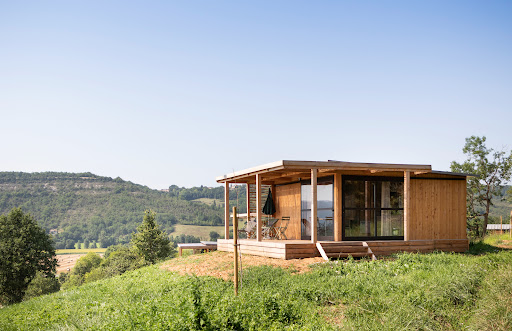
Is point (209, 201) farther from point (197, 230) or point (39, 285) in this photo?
point (39, 285)

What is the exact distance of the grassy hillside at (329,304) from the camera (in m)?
5.32

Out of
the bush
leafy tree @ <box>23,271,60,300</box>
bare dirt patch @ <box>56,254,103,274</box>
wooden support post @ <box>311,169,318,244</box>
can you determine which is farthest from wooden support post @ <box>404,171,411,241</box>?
bare dirt patch @ <box>56,254,103,274</box>

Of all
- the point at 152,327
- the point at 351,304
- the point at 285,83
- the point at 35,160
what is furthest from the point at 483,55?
the point at 35,160

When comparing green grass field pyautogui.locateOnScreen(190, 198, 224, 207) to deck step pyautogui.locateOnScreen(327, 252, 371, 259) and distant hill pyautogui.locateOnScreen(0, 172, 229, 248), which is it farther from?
deck step pyautogui.locateOnScreen(327, 252, 371, 259)

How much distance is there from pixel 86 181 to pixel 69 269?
36.8 metres

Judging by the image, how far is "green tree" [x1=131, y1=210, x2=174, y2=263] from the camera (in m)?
36.2

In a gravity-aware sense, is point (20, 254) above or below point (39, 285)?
above

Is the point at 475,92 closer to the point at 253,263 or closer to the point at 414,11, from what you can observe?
the point at 414,11

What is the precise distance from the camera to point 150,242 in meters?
36.5

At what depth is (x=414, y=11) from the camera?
15648mm

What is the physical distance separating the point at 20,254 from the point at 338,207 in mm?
26812

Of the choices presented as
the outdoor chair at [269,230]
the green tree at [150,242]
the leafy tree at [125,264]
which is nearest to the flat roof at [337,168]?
the outdoor chair at [269,230]

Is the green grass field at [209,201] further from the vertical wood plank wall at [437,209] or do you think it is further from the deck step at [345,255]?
the deck step at [345,255]

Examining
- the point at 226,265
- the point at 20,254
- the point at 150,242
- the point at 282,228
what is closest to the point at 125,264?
the point at 150,242
